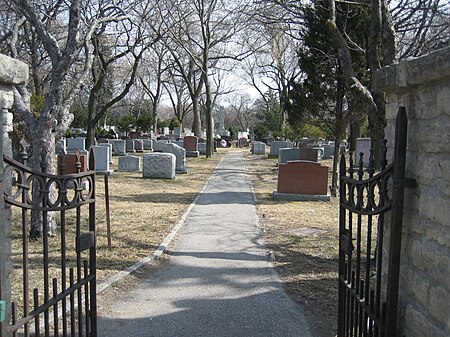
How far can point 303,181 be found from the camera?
13172 millimetres

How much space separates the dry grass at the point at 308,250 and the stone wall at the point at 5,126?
296 cm

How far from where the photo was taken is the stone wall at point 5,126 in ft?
8.92

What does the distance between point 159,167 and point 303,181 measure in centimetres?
638

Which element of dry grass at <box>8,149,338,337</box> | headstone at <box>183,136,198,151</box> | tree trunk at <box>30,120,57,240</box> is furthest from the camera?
headstone at <box>183,136,198,151</box>

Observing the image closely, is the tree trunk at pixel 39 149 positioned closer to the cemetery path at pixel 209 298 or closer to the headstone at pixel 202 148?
the cemetery path at pixel 209 298

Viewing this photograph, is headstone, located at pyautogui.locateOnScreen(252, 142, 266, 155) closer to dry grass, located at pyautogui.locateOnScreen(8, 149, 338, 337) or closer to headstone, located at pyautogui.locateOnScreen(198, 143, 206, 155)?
headstone, located at pyautogui.locateOnScreen(198, 143, 206, 155)

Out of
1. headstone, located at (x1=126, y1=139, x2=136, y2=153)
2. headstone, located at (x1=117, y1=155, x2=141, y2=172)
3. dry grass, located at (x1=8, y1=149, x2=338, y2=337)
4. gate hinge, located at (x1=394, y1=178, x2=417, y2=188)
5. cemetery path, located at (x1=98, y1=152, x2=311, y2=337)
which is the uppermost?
gate hinge, located at (x1=394, y1=178, x2=417, y2=188)

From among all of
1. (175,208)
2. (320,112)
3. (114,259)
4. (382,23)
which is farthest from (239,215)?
(320,112)

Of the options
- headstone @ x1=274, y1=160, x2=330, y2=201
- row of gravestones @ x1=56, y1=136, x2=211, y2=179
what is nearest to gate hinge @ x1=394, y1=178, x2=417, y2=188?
headstone @ x1=274, y1=160, x2=330, y2=201

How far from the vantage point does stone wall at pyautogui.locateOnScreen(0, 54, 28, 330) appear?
2.72 meters

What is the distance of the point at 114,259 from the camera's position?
6.75m

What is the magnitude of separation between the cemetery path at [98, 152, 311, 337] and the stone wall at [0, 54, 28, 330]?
1.76 m

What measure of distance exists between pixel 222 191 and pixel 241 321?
10.2 meters

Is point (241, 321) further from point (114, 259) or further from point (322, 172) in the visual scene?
point (322, 172)
